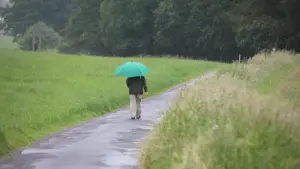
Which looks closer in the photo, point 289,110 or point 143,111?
point 289,110

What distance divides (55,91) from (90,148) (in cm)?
1180

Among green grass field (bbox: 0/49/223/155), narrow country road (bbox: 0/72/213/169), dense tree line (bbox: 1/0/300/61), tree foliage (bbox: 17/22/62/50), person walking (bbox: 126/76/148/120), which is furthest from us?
tree foliage (bbox: 17/22/62/50)

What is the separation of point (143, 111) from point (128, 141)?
6.56 m

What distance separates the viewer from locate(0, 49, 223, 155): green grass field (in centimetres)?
1709

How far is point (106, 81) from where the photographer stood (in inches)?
1234

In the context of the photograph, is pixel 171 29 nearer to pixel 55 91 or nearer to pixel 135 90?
pixel 55 91

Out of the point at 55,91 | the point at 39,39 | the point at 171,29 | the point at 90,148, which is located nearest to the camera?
Answer: the point at 90,148

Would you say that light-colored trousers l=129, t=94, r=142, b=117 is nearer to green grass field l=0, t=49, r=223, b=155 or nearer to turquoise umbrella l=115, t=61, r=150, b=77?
turquoise umbrella l=115, t=61, r=150, b=77

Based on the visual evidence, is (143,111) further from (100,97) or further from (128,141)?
(128,141)

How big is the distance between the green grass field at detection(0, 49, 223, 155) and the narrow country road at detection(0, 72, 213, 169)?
2.70ft

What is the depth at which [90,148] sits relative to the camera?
14.0 m

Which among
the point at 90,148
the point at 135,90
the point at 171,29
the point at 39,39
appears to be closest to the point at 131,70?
the point at 135,90

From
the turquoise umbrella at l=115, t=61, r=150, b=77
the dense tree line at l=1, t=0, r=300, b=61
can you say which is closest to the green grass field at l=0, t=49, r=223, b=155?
the turquoise umbrella at l=115, t=61, r=150, b=77

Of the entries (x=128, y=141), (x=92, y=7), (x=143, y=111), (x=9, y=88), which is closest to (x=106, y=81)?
(x=9, y=88)
